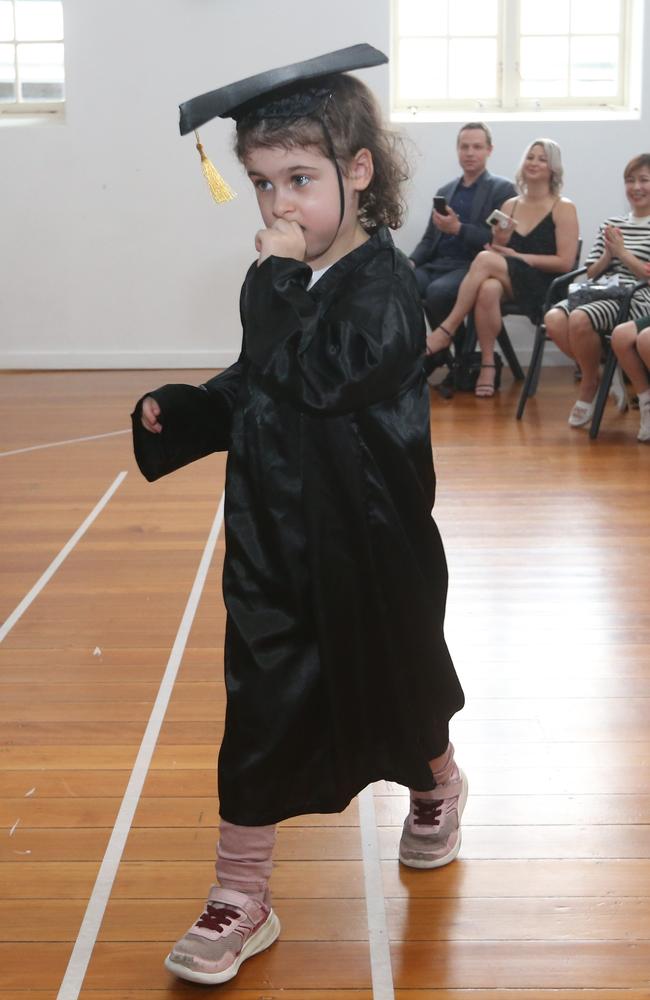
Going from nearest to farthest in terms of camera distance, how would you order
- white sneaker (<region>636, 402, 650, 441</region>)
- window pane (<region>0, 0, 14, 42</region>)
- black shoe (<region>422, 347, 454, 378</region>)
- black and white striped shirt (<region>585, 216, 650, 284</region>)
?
white sneaker (<region>636, 402, 650, 441</region>) < black and white striped shirt (<region>585, 216, 650, 284</region>) < black shoe (<region>422, 347, 454, 378</region>) < window pane (<region>0, 0, 14, 42</region>)

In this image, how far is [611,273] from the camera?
6059 millimetres

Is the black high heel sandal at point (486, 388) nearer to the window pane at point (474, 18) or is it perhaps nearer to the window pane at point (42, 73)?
the window pane at point (474, 18)

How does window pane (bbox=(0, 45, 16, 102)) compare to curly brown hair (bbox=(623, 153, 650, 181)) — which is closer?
curly brown hair (bbox=(623, 153, 650, 181))

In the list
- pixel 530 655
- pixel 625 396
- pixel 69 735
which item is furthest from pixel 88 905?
pixel 625 396

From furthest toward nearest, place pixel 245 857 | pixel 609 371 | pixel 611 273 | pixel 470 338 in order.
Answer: pixel 470 338
pixel 611 273
pixel 609 371
pixel 245 857

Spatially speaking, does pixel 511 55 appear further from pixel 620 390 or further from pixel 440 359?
pixel 620 390

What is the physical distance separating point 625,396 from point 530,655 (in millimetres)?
3618

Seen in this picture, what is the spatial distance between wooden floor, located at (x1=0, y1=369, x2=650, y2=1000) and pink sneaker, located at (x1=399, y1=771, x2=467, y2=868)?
0.08 feet

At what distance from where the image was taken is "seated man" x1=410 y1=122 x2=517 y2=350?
23.7ft

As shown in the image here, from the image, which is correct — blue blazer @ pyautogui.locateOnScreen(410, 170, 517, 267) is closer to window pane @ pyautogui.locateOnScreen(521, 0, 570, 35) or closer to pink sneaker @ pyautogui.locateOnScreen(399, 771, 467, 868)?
window pane @ pyautogui.locateOnScreen(521, 0, 570, 35)

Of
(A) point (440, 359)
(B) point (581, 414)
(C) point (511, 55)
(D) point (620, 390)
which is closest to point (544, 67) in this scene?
(C) point (511, 55)

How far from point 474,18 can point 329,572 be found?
24.2 feet

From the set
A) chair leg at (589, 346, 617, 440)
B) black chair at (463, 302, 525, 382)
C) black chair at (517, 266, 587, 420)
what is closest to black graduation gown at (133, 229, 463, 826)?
chair leg at (589, 346, 617, 440)

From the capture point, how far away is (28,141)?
322 inches
